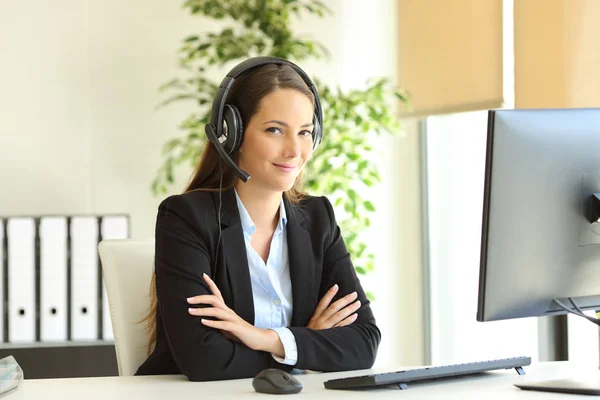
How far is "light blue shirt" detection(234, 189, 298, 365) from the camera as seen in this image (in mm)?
1840

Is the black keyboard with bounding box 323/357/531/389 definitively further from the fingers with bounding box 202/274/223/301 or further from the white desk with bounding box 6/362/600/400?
the fingers with bounding box 202/274/223/301

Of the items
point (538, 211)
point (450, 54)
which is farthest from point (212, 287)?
point (450, 54)

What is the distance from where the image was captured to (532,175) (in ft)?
4.55

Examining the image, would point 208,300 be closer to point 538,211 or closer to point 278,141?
point 278,141

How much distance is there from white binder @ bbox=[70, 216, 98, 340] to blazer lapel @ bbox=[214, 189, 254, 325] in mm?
1382

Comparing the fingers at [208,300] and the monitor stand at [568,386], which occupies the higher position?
the fingers at [208,300]

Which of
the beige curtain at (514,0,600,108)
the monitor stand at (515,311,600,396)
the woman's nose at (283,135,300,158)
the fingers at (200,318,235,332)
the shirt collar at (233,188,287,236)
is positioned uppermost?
the beige curtain at (514,0,600,108)

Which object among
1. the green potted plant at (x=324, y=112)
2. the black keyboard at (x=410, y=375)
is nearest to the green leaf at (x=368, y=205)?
the green potted plant at (x=324, y=112)

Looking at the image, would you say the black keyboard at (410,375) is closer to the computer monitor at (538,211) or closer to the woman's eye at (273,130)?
the computer monitor at (538,211)

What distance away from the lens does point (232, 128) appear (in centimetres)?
183

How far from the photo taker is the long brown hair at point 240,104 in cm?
183

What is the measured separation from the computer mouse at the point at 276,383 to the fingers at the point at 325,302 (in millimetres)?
454

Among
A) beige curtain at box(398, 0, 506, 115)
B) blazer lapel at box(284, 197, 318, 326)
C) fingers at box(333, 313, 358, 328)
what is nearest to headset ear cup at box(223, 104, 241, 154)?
blazer lapel at box(284, 197, 318, 326)

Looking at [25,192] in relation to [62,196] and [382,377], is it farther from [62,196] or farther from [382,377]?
[382,377]
